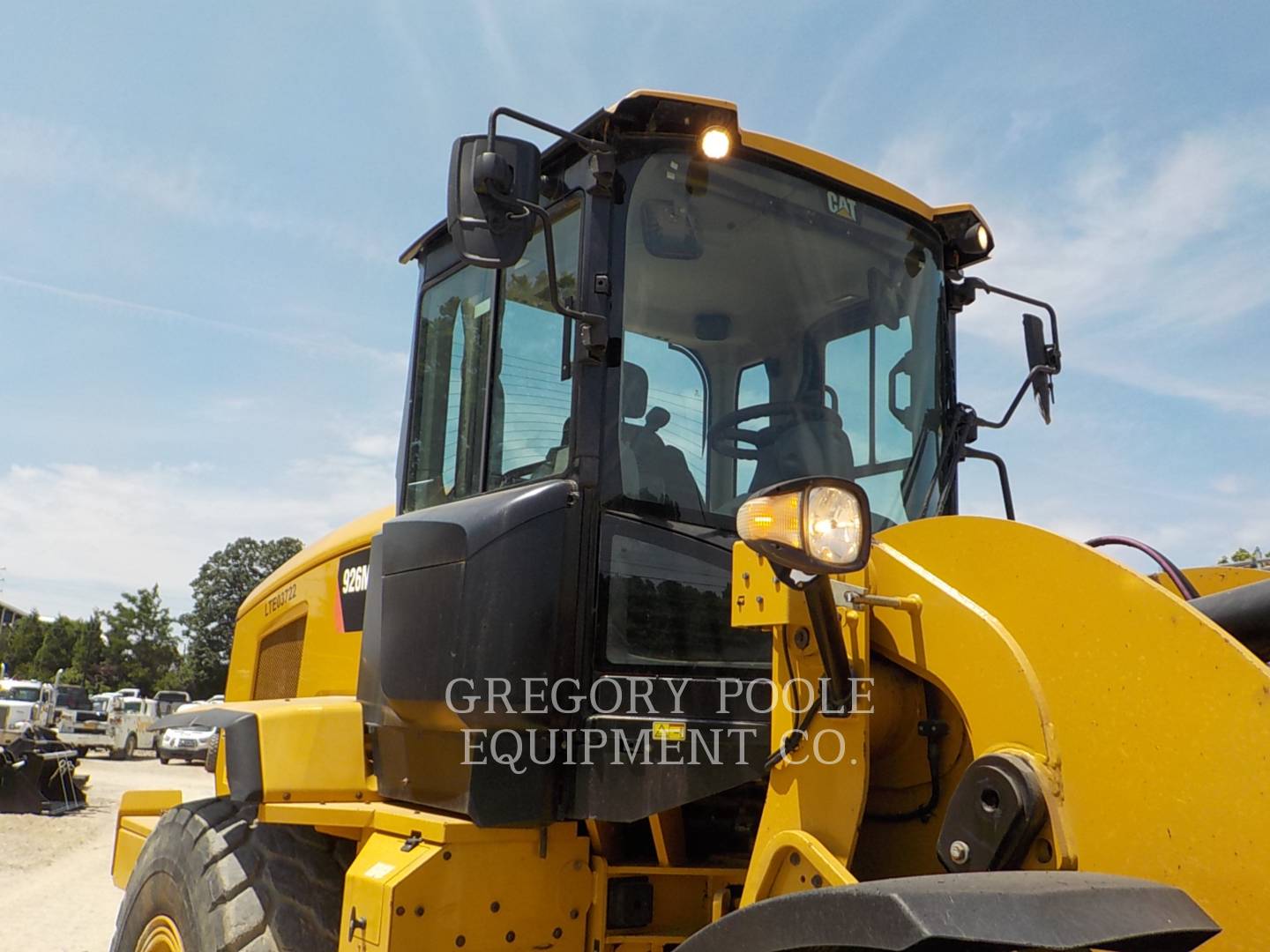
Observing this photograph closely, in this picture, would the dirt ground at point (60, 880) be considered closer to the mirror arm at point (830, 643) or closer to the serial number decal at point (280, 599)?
the serial number decal at point (280, 599)

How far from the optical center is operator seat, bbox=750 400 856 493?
9.75 ft

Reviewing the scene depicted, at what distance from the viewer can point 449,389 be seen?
351 centimetres

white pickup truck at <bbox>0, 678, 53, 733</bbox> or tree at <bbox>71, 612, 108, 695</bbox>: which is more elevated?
tree at <bbox>71, 612, 108, 695</bbox>

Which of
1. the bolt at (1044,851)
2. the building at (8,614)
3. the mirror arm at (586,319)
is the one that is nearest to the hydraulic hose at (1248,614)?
the bolt at (1044,851)

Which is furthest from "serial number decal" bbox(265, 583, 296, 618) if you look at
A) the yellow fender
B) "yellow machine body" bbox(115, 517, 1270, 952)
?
the yellow fender

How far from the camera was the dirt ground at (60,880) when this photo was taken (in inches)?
300

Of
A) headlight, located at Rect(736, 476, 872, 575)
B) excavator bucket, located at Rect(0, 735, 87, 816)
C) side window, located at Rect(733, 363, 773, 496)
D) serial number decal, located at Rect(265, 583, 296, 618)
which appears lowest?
excavator bucket, located at Rect(0, 735, 87, 816)

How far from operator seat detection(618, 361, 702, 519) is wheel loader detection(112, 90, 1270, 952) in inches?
0.4

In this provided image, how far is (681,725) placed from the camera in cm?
276

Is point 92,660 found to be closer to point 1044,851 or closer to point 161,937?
point 161,937

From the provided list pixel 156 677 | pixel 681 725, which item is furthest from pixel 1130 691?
pixel 156 677

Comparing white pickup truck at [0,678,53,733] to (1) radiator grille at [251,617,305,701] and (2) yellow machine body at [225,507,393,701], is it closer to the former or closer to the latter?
(2) yellow machine body at [225,507,393,701]

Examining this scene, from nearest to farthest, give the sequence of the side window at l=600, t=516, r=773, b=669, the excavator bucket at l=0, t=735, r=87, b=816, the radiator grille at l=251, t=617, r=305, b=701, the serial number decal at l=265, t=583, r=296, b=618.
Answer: the side window at l=600, t=516, r=773, b=669, the radiator grille at l=251, t=617, r=305, b=701, the serial number decal at l=265, t=583, r=296, b=618, the excavator bucket at l=0, t=735, r=87, b=816

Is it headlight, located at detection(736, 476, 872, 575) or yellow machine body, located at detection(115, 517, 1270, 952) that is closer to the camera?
yellow machine body, located at detection(115, 517, 1270, 952)
